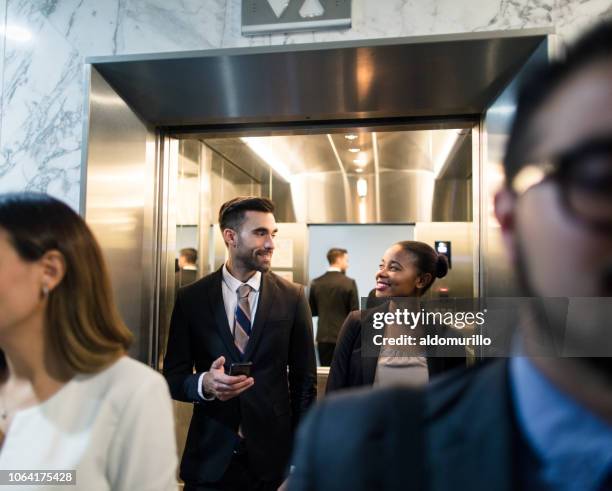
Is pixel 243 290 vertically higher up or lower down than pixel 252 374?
higher up

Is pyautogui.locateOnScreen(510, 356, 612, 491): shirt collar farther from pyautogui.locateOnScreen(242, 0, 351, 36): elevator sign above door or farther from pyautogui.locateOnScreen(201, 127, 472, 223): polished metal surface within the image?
pyautogui.locateOnScreen(201, 127, 472, 223): polished metal surface

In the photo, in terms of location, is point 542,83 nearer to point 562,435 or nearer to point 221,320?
point 562,435

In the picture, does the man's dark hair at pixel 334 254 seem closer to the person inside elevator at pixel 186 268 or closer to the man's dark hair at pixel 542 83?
the person inside elevator at pixel 186 268

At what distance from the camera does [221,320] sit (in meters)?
1.69

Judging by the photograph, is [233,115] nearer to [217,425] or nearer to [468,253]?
[217,425]

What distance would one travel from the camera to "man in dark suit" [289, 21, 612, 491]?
0.94 ft

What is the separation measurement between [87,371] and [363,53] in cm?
112

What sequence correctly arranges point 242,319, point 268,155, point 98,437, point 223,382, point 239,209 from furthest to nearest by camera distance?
1. point 268,155
2. point 239,209
3. point 242,319
4. point 223,382
5. point 98,437

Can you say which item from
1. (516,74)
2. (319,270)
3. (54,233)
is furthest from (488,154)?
(319,270)

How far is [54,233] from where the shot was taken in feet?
2.82

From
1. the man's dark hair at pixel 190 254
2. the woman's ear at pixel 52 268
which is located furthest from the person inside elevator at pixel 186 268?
the woman's ear at pixel 52 268

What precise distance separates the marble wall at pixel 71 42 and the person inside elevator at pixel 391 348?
2.36 feet

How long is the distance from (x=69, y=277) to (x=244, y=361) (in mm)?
864

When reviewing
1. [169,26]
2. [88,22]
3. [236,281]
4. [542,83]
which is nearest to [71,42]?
[88,22]
